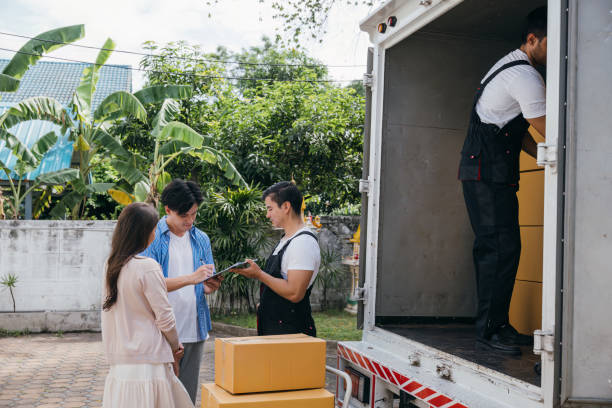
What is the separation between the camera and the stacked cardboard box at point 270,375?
250cm

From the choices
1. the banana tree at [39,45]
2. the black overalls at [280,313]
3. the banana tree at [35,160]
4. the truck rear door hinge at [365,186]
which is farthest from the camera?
the banana tree at [35,160]

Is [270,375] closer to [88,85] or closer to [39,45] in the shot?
[39,45]

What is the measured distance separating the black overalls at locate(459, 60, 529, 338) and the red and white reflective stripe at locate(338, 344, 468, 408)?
2.08 ft

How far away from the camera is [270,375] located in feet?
8.37

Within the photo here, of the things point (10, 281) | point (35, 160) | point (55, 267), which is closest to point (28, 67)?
point (35, 160)

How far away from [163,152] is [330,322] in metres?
4.15

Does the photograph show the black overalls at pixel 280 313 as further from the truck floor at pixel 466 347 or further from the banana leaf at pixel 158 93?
the banana leaf at pixel 158 93

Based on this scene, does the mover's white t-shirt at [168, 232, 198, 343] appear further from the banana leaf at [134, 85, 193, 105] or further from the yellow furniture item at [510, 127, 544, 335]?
the banana leaf at [134, 85, 193, 105]

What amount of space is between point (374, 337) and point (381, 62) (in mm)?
1789

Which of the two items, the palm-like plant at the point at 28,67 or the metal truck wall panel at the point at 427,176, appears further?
the palm-like plant at the point at 28,67

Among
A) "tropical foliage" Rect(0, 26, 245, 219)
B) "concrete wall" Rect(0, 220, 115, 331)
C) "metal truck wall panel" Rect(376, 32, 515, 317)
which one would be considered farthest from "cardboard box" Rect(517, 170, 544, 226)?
"concrete wall" Rect(0, 220, 115, 331)

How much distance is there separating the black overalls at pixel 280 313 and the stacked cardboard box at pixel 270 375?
1.83ft

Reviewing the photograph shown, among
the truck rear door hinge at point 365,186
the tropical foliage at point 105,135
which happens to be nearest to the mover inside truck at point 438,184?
the truck rear door hinge at point 365,186

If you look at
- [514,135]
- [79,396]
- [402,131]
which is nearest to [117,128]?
[79,396]
